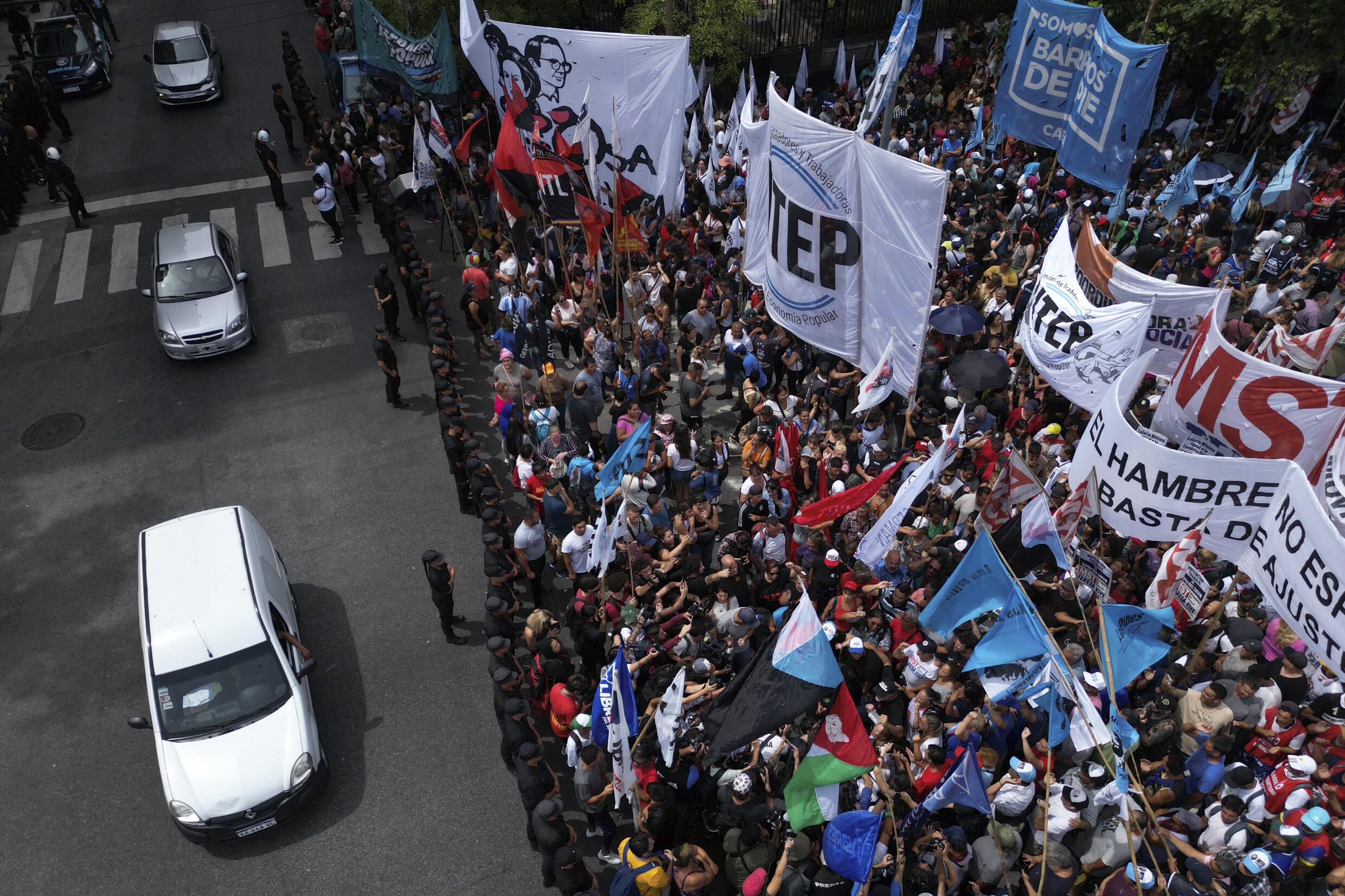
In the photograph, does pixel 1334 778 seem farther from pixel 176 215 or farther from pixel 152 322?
pixel 176 215

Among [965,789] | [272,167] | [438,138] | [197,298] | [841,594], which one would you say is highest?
[438,138]

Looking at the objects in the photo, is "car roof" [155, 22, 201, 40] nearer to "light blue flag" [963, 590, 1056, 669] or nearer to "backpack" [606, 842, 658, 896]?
"backpack" [606, 842, 658, 896]

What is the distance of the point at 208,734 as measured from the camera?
917 centimetres

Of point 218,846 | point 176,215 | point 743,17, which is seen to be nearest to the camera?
A: point 218,846

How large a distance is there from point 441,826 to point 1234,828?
277 inches

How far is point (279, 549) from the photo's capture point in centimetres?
1247

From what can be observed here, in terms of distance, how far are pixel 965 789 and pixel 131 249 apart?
64.6 ft

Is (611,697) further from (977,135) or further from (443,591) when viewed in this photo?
(977,135)

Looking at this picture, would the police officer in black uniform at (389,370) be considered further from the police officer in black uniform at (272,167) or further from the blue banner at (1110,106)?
the blue banner at (1110,106)

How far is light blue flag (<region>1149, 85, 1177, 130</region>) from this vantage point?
19023 mm

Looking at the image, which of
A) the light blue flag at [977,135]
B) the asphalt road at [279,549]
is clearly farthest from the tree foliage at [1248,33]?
the asphalt road at [279,549]

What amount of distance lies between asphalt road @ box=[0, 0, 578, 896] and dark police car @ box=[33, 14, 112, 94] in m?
6.40

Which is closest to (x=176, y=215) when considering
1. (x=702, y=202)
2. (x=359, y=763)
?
(x=702, y=202)

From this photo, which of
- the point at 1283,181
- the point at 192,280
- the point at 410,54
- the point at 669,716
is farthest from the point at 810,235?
the point at 410,54
